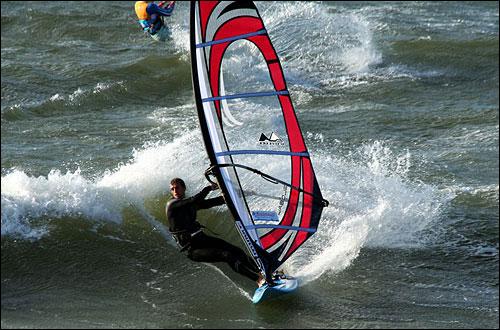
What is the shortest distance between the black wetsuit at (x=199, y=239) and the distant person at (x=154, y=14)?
63.8 inches

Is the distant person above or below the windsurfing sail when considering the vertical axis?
above

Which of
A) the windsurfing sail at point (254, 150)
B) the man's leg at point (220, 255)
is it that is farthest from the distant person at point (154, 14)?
the man's leg at point (220, 255)

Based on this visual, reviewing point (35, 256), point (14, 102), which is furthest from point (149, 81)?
point (35, 256)

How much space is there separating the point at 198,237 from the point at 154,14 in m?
2.07

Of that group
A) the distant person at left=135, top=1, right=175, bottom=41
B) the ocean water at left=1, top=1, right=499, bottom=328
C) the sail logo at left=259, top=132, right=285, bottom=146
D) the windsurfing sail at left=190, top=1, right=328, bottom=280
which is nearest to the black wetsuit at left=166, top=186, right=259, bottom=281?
the windsurfing sail at left=190, top=1, right=328, bottom=280

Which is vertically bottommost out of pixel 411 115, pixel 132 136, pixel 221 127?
pixel 411 115

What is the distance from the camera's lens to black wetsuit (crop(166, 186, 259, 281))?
285 inches

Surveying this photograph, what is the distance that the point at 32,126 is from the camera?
11.6 m

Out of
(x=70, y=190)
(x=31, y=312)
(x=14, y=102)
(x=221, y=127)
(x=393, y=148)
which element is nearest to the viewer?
(x=31, y=312)

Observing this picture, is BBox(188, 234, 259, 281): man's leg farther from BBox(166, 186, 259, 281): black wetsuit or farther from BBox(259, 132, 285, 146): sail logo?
BBox(259, 132, 285, 146): sail logo

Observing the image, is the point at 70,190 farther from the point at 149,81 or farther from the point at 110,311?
the point at 149,81

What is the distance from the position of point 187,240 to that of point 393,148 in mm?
4635

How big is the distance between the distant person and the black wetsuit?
1620 mm

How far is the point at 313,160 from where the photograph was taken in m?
10.0
